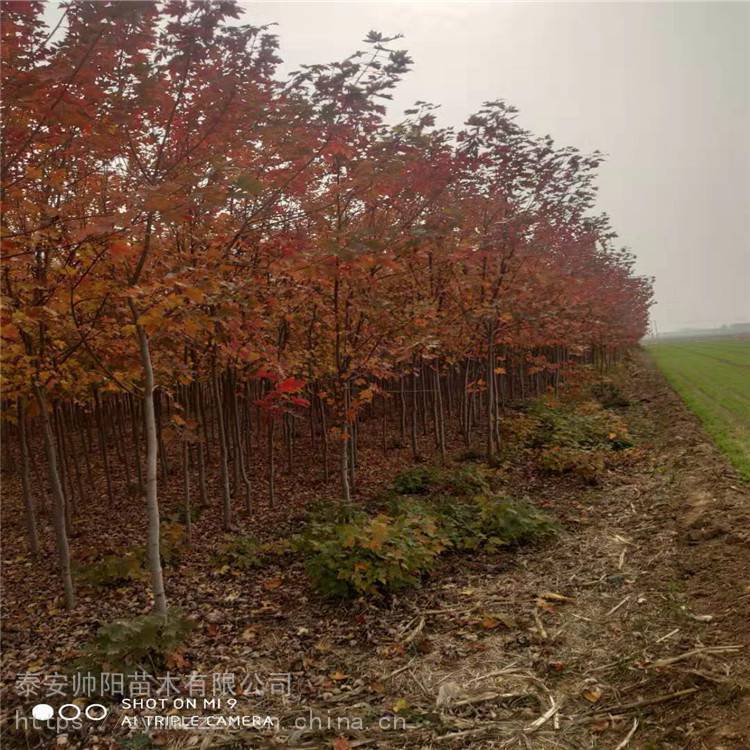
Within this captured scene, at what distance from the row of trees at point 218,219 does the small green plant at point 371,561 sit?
1.70 meters

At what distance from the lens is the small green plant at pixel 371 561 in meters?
5.71

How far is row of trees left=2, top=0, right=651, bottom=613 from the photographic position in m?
3.90

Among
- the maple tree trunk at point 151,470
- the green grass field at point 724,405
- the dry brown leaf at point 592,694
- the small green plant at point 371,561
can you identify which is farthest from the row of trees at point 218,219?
the green grass field at point 724,405

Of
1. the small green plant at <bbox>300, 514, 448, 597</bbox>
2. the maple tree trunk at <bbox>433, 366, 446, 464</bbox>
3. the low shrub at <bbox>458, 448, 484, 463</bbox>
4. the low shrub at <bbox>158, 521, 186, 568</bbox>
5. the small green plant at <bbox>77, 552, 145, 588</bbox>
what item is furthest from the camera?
the low shrub at <bbox>458, 448, 484, 463</bbox>

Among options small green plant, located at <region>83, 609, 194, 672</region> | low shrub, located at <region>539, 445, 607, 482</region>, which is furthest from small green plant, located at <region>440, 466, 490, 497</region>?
small green plant, located at <region>83, 609, 194, 672</region>

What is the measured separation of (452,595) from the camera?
19.1 feet

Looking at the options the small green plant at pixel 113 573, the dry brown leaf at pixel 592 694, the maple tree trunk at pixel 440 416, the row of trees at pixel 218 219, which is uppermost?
the row of trees at pixel 218 219

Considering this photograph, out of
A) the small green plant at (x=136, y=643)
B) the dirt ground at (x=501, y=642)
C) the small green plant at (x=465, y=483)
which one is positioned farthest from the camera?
the small green plant at (x=465, y=483)

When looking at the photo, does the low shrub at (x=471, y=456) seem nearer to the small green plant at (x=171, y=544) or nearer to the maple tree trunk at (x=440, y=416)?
the maple tree trunk at (x=440, y=416)

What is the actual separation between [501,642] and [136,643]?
3118mm

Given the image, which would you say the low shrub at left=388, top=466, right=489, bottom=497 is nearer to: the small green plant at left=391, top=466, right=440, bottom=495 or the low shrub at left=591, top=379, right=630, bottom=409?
the small green plant at left=391, top=466, right=440, bottom=495

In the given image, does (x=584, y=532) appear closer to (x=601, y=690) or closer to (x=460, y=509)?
(x=460, y=509)

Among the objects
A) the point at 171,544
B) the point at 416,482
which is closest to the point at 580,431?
the point at 416,482

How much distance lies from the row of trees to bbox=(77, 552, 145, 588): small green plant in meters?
0.53
